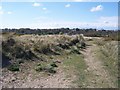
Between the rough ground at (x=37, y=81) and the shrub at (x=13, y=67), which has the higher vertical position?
the shrub at (x=13, y=67)

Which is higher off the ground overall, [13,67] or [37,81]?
[13,67]

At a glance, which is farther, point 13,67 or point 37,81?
point 13,67

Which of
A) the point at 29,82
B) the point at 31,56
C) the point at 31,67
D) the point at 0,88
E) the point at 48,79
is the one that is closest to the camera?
the point at 0,88

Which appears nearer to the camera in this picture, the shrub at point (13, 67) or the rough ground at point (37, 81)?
the rough ground at point (37, 81)

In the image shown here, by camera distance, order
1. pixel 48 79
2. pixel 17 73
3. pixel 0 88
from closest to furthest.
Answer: pixel 0 88, pixel 48 79, pixel 17 73

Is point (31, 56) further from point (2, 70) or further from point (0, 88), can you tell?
point (0, 88)

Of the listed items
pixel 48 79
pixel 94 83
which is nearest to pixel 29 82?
pixel 48 79

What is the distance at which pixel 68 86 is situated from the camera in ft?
41.5

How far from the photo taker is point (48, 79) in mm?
14414

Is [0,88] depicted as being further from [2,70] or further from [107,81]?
[107,81]

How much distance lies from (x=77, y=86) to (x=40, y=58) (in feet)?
31.8

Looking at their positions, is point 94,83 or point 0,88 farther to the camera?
point 94,83

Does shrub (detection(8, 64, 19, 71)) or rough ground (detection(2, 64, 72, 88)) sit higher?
shrub (detection(8, 64, 19, 71))

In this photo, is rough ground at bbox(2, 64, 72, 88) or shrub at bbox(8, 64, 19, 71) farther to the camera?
shrub at bbox(8, 64, 19, 71)
